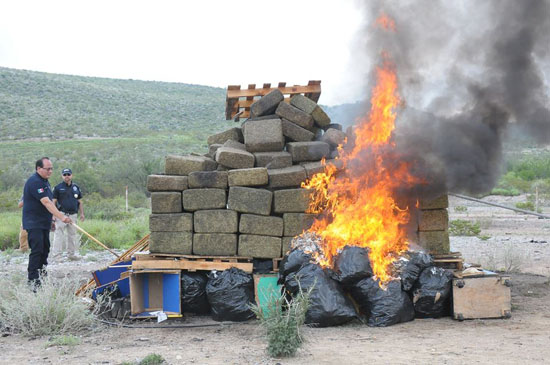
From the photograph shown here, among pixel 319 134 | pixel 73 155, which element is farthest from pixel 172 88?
pixel 319 134

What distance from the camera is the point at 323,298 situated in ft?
22.8

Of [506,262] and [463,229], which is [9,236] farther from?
[463,229]

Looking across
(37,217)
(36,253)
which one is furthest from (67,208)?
(36,253)

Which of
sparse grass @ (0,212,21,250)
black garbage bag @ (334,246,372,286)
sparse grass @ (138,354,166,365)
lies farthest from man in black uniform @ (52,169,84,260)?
sparse grass @ (138,354,166,365)

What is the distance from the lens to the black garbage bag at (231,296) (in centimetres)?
748

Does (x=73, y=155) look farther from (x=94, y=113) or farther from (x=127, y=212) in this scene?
(x=127, y=212)

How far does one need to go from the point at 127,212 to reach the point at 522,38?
15022mm

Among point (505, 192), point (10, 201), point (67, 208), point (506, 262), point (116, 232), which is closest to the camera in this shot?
point (506, 262)

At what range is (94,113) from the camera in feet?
151

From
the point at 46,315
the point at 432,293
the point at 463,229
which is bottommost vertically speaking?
the point at 46,315

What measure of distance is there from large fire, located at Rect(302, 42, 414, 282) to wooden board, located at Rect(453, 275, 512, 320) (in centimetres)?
93

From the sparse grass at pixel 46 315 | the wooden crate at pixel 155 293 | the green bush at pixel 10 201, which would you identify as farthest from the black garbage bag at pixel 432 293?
the green bush at pixel 10 201

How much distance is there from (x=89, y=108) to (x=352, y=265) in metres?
43.2

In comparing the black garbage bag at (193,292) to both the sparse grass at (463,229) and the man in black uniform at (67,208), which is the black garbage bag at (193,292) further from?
the sparse grass at (463,229)
